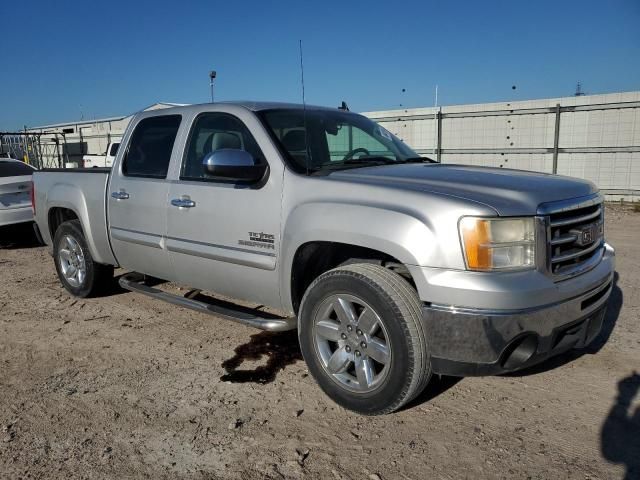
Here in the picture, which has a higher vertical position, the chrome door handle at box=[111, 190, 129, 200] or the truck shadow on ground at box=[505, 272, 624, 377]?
the chrome door handle at box=[111, 190, 129, 200]

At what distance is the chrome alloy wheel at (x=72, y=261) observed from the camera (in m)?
5.43

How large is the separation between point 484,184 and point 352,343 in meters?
1.18

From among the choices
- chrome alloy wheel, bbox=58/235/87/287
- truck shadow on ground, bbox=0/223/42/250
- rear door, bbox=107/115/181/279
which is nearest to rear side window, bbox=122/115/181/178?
rear door, bbox=107/115/181/279

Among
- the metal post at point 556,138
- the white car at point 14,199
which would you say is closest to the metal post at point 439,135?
the metal post at point 556,138

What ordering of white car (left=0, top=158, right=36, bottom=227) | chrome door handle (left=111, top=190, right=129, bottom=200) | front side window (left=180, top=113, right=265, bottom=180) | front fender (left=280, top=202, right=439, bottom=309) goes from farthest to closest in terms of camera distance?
white car (left=0, top=158, right=36, bottom=227) → chrome door handle (left=111, top=190, right=129, bottom=200) → front side window (left=180, top=113, right=265, bottom=180) → front fender (left=280, top=202, right=439, bottom=309)

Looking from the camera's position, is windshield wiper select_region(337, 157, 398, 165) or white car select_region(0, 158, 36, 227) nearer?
windshield wiper select_region(337, 157, 398, 165)

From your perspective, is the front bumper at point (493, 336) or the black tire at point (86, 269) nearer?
the front bumper at point (493, 336)

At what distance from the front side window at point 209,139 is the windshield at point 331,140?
0.24 m

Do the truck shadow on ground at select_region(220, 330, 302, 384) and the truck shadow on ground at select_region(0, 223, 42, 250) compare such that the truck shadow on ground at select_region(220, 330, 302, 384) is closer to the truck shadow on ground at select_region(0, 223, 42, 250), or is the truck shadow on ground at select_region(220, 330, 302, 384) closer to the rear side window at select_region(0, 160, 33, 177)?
the truck shadow on ground at select_region(0, 223, 42, 250)

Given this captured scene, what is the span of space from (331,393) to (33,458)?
5.29 ft

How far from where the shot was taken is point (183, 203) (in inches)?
159

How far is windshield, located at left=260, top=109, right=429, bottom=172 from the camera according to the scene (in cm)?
374

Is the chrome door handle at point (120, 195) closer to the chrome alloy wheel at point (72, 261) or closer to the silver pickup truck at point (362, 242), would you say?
the silver pickup truck at point (362, 242)

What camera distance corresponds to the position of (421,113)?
623 inches
